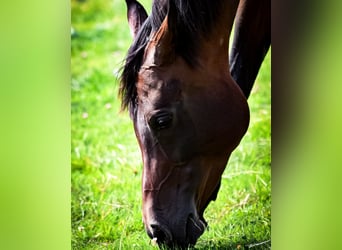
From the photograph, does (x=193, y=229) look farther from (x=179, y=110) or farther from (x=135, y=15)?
(x=135, y=15)

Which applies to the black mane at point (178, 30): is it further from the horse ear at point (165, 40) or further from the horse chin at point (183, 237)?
the horse chin at point (183, 237)

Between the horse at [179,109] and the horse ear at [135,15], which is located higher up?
the horse ear at [135,15]

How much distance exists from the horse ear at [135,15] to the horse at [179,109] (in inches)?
2.0

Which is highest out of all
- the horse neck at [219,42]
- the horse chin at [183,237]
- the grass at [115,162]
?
the horse neck at [219,42]

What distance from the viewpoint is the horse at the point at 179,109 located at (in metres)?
1.59

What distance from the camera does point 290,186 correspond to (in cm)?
172

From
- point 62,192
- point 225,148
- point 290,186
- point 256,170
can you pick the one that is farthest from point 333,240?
point 62,192

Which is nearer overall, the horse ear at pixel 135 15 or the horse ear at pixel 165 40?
the horse ear at pixel 165 40

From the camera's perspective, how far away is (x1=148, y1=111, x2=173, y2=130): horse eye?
1.58 meters

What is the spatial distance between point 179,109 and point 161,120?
6 centimetres

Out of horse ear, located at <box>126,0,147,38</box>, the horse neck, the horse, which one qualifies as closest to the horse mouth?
the horse

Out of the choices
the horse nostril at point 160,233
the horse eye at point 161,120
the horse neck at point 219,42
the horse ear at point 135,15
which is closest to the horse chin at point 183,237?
the horse nostril at point 160,233

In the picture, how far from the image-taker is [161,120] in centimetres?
158

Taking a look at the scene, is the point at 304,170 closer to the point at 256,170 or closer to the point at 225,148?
the point at 256,170
